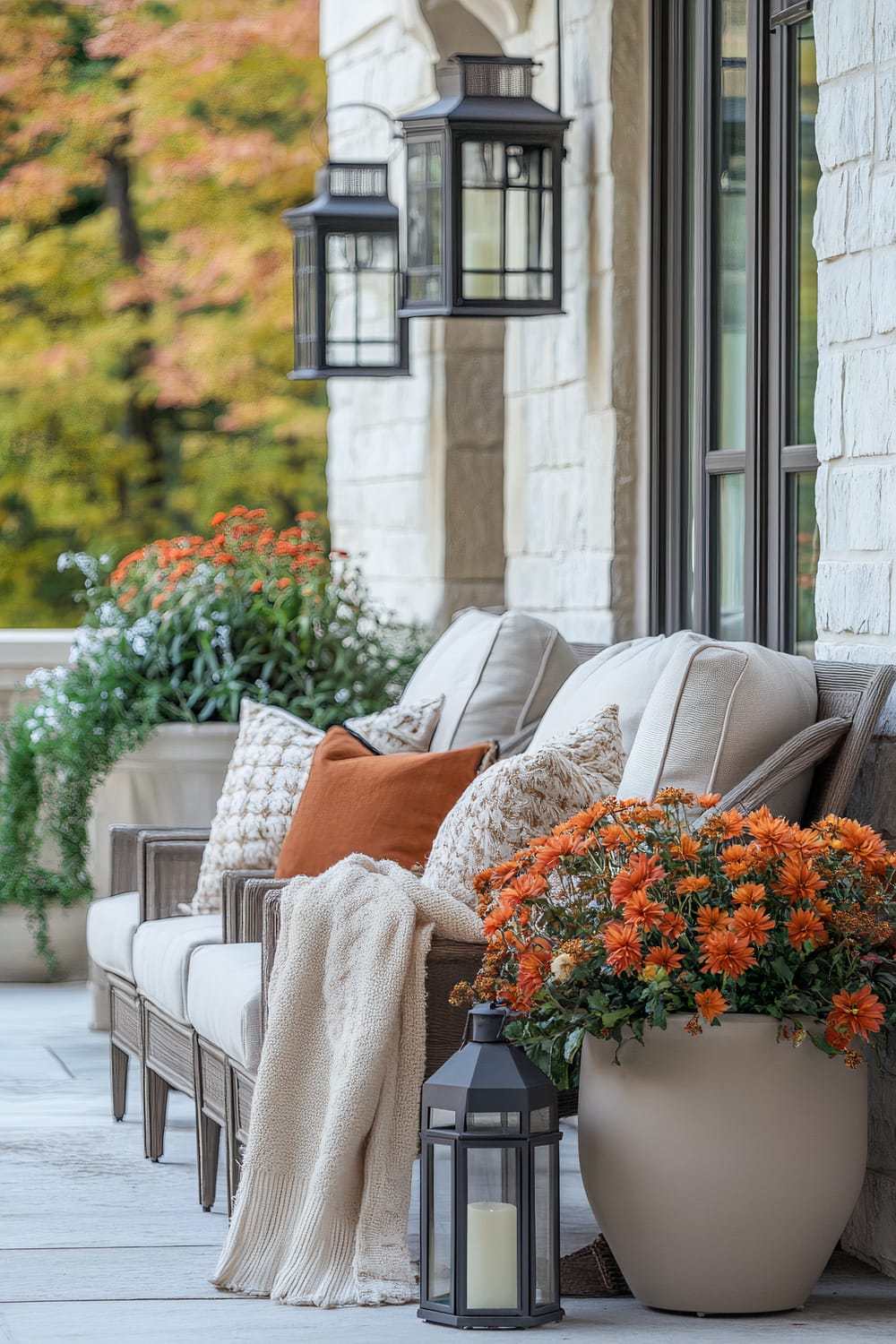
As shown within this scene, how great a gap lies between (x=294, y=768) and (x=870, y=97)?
1.55m

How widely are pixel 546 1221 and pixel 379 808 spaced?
0.93 meters

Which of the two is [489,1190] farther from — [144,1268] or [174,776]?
[174,776]

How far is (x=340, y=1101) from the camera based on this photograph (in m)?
2.70

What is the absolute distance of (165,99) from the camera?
393 inches

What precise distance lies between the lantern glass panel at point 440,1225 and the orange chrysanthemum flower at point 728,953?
1.37ft

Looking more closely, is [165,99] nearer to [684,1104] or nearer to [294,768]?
[294,768]

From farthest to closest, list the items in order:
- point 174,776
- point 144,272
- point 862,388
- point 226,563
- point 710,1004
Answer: point 144,272
point 226,563
point 174,776
point 862,388
point 710,1004

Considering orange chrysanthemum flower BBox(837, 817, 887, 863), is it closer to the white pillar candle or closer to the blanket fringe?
the white pillar candle

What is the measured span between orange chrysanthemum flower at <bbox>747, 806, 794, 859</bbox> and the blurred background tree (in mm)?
7854

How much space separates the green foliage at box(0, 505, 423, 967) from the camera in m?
4.78

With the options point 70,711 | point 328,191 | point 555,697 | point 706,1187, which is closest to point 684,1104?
point 706,1187

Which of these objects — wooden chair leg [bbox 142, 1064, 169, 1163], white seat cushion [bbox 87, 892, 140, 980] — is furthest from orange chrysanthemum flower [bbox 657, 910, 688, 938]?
white seat cushion [bbox 87, 892, 140, 980]

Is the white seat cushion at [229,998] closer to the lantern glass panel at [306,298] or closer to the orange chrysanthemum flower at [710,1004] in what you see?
the orange chrysanthemum flower at [710,1004]

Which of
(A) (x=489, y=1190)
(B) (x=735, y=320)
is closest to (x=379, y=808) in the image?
(A) (x=489, y=1190)
